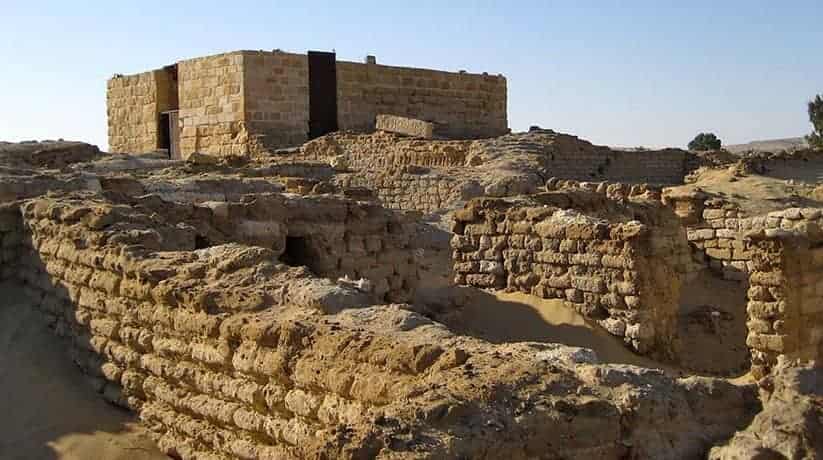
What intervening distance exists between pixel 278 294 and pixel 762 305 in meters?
4.21

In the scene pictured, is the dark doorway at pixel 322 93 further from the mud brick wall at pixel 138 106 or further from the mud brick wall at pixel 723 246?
the mud brick wall at pixel 723 246

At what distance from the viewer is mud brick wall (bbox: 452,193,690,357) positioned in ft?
27.0

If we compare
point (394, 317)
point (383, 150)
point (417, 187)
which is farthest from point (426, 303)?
point (383, 150)

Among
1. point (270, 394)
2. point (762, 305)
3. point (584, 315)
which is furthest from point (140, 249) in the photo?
point (762, 305)

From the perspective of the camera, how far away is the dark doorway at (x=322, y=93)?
2169cm

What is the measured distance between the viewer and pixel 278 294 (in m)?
5.02

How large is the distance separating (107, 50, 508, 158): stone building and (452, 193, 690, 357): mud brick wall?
38.0 ft

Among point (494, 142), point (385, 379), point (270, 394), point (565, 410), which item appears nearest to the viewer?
point (565, 410)

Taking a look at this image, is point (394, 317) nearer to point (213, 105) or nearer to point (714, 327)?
point (714, 327)

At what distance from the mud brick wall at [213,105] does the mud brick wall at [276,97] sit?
0.76 feet

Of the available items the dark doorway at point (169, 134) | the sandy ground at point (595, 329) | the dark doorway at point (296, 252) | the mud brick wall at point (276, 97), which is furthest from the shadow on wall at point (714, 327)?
the dark doorway at point (169, 134)

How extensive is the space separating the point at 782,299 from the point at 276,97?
15466 millimetres

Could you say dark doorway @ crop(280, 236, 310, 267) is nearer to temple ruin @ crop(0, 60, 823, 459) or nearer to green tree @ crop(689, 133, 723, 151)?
temple ruin @ crop(0, 60, 823, 459)

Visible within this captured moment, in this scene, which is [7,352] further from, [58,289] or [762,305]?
[762,305]
